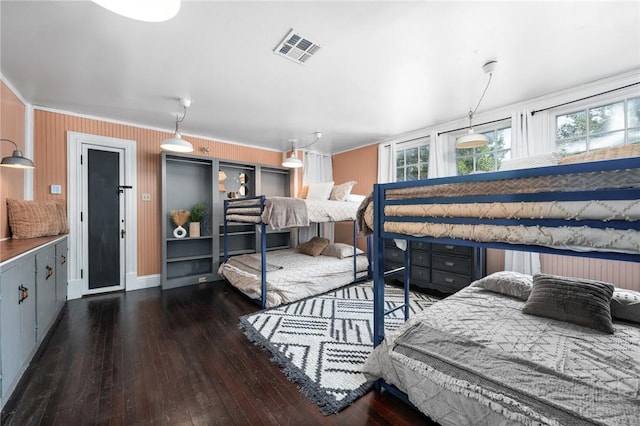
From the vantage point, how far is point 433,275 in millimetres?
3623

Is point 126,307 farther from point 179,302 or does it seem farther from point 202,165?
point 202,165

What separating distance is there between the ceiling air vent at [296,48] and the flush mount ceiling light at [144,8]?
1.07m

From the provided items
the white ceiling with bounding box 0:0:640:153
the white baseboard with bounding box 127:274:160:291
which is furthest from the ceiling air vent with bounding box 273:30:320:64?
the white baseboard with bounding box 127:274:160:291

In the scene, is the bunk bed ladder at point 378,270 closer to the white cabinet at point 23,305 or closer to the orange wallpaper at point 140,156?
the white cabinet at point 23,305

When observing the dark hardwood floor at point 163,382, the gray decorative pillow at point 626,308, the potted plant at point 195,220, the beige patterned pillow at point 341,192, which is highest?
the beige patterned pillow at point 341,192

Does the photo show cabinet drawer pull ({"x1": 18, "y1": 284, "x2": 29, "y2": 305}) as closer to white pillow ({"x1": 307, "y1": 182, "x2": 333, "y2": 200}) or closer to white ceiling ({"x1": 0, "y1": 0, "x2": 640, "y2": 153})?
white ceiling ({"x1": 0, "y1": 0, "x2": 640, "y2": 153})

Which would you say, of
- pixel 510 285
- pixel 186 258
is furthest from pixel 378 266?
pixel 186 258

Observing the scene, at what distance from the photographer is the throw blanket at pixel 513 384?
3.28 ft

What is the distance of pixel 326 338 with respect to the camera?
240cm

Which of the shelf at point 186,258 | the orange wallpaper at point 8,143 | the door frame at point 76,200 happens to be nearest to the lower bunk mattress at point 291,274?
the shelf at point 186,258

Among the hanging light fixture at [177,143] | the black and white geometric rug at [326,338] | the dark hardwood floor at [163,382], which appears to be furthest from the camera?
the hanging light fixture at [177,143]

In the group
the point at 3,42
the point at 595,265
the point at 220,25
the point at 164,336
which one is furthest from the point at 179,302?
the point at 595,265

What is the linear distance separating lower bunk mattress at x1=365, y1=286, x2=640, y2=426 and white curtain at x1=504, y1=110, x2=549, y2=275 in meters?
1.51

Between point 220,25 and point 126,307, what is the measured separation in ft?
11.2
